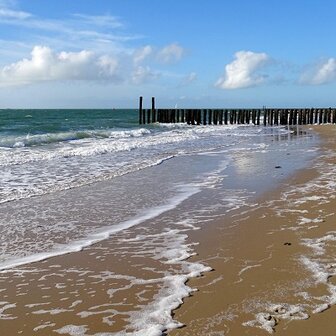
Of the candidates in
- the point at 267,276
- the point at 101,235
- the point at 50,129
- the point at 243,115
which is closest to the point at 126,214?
the point at 101,235

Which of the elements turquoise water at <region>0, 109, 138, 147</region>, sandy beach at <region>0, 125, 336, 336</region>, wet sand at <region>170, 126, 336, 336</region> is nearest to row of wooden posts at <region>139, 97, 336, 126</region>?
turquoise water at <region>0, 109, 138, 147</region>

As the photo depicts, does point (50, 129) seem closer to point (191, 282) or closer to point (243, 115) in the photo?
point (243, 115)

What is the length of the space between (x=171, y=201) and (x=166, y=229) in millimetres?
1984

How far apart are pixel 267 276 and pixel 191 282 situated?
2.25 feet

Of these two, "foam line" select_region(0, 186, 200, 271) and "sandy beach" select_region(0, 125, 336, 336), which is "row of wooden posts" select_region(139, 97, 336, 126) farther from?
"sandy beach" select_region(0, 125, 336, 336)

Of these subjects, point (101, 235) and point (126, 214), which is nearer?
point (101, 235)

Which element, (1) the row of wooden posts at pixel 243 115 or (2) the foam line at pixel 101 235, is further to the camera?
(1) the row of wooden posts at pixel 243 115

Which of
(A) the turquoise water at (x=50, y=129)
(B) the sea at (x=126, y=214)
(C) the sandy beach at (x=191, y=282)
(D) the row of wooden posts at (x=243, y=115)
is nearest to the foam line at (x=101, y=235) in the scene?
(B) the sea at (x=126, y=214)

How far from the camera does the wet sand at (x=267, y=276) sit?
125 inches

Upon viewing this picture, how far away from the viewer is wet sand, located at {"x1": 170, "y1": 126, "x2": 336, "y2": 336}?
317cm

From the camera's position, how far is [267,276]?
4.10 m

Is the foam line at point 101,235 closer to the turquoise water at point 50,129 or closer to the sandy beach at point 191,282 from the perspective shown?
the sandy beach at point 191,282

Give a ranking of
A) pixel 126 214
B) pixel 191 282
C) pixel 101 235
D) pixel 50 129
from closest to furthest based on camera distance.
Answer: pixel 191 282, pixel 101 235, pixel 126 214, pixel 50 129

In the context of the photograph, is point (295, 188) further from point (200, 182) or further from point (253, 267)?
point (253, 267)
